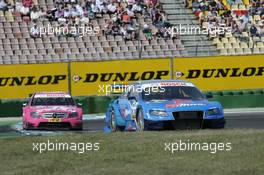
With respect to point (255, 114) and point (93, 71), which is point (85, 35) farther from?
point (255, 114)

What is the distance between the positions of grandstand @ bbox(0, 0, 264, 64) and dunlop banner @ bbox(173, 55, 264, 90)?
2.32m

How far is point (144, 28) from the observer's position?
34625 mm

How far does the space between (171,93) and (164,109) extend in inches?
46.8

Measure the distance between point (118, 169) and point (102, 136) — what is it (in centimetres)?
389

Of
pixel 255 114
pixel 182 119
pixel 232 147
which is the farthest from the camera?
pixel 255 114

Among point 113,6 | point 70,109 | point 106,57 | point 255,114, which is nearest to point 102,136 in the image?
point 70,109

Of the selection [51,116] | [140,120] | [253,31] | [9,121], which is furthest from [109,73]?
[140,120]

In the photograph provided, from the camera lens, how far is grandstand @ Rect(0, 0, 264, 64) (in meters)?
32.4

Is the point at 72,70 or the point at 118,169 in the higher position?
the point at 118,169

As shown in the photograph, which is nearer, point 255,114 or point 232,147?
point 232,147

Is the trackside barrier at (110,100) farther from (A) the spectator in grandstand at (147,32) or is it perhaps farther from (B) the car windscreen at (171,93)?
(B) the car windscreen at (171,93)

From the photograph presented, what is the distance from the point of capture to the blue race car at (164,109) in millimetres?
17391

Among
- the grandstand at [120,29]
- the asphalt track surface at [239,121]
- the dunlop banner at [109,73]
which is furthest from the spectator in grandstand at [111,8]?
the asphalt track surface at [239,121]

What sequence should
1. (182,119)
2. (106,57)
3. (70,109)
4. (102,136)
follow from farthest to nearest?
(106,57) → (70,109) → (182,119) → (102,136)
